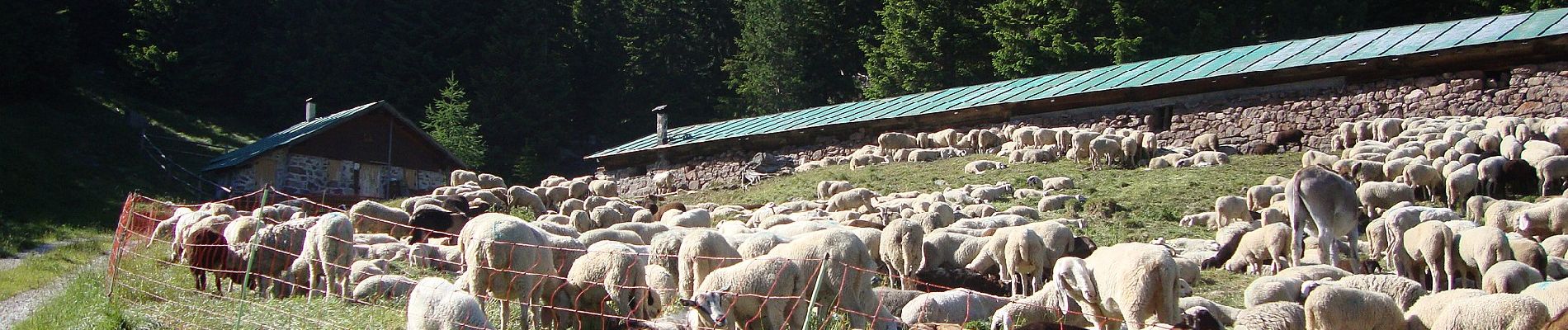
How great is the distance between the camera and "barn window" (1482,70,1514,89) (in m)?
24.9

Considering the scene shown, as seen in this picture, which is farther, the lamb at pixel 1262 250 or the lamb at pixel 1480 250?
the lamb at pixel 1262 250

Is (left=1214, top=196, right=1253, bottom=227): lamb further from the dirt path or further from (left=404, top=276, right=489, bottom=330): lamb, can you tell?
the dirt path

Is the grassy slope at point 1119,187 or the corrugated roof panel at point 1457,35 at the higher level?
the corrugated roof panel at point 1457,35

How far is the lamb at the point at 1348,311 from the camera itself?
32.2ft

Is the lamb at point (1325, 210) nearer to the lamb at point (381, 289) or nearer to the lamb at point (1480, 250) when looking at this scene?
the lamb at point (1480, 250)

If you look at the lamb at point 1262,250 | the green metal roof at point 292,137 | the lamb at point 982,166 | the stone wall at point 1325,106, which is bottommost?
the lamb at point 1262,250

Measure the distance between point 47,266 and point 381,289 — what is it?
8799 mm

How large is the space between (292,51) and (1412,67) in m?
44.6

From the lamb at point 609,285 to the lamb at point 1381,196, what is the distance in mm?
11822

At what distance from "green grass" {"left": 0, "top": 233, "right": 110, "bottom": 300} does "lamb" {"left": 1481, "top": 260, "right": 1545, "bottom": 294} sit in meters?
15.8

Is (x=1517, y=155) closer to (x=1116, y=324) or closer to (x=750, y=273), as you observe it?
(x=1116, y=324)

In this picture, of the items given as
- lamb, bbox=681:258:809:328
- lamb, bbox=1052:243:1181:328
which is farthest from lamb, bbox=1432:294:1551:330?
lamb, bbox=681:258:809:328

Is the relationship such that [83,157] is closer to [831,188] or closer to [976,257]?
[831,188]

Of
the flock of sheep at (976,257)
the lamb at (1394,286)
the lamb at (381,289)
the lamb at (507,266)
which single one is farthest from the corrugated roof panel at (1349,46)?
the lamb at (381,289)
